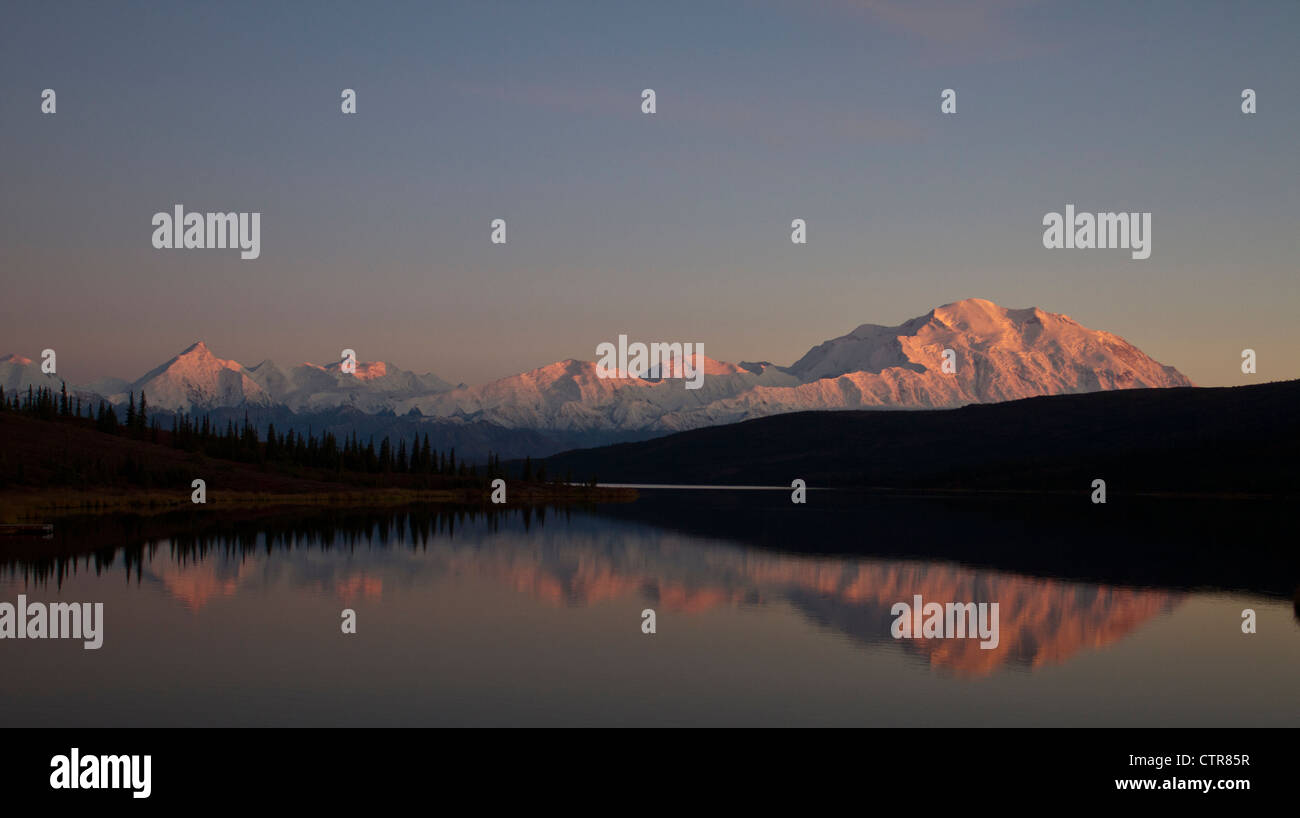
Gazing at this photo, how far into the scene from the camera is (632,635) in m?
44.0

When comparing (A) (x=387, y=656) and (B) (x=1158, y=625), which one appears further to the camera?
(B) (x=1158, y=625)

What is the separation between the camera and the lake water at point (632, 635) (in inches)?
1195

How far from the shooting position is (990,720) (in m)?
29.2

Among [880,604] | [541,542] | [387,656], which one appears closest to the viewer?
[387,656]

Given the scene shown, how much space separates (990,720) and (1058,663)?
10068mm

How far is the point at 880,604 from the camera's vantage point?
52969 mm

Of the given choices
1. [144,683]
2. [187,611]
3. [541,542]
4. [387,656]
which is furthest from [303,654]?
[541,542]

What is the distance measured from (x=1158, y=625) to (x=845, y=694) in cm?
2177

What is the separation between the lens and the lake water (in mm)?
30359
